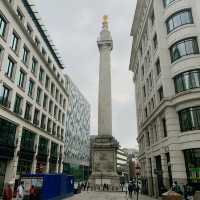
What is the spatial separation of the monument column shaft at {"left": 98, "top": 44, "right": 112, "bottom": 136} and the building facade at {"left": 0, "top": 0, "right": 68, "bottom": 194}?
10957 millimetres

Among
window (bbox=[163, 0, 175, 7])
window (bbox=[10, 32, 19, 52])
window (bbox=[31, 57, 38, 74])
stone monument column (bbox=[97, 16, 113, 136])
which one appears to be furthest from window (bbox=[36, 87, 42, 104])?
window (bbox=[163, 0, 175, 7])

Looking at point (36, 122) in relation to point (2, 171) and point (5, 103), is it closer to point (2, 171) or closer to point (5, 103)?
point (5, 103)

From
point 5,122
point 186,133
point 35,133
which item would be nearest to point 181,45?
point 186,133

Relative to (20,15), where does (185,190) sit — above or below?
below

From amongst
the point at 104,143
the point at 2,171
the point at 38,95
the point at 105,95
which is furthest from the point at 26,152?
the point at 105,95

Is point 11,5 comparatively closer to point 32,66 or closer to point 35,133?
point 32,66

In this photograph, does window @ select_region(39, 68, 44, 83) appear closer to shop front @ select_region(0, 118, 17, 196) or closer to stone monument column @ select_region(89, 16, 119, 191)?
stone monument column @ select_region(89, 16, 119, 191)

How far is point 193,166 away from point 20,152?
900 inches

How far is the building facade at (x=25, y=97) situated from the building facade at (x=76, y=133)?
2565 centimetres

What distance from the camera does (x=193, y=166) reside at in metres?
21.9

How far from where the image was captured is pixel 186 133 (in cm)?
2294

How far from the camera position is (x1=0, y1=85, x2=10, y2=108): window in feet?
90.4

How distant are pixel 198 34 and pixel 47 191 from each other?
23.8 metres

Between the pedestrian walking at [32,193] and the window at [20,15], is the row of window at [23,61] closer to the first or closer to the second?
the window at [20,15]
